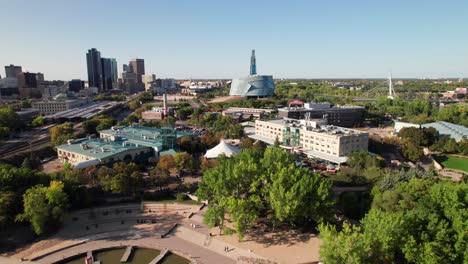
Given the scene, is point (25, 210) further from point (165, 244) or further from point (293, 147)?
point (293, 147)

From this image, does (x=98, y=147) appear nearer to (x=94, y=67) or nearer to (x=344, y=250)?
(x=344, y=250)

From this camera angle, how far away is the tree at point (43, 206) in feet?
80.2

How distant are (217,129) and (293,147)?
20190 mm

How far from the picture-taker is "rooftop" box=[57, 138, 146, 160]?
133ft

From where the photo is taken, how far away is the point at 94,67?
176 metres

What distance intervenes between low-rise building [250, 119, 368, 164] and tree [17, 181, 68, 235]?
33445 mm

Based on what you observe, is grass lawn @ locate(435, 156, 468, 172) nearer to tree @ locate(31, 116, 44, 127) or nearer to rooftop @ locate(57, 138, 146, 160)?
rooftop @ locate(57, 138, 146, 160)

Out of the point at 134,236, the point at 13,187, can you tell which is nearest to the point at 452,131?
the point at 134,236

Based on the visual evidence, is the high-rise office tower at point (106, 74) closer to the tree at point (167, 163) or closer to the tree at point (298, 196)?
the tree at point (167, 163)

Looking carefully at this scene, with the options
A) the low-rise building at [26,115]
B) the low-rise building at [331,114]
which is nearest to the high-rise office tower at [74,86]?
the low-rise building at [26,115]

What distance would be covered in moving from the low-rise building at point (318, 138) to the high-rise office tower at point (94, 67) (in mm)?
145181

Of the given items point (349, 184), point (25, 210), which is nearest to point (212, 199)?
point (25, 210)

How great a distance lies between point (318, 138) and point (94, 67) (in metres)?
161

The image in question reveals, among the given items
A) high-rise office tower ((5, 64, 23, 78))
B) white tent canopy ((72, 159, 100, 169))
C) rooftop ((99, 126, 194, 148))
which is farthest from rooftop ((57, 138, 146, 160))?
high-rise office tower ((5, 64, 23, 78))
